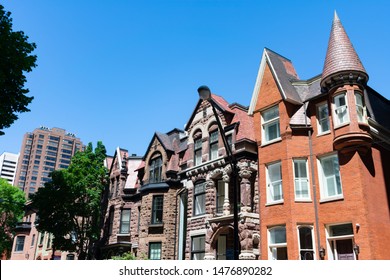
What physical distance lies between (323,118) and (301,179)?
3.72m

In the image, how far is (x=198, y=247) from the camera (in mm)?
25844

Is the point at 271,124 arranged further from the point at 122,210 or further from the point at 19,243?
the point at 19,243

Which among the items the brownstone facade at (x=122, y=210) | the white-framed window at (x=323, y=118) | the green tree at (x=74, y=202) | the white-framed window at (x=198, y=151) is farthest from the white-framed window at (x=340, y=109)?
the green tree at (x=74, y=202)

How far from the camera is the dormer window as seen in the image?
3284 centimetres

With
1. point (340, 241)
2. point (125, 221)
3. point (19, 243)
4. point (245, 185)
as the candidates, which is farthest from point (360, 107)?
point (19, 243)

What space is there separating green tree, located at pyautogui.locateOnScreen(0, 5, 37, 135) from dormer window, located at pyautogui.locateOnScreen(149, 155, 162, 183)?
1442 centimetres

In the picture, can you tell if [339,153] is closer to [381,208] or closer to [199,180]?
[381,208]

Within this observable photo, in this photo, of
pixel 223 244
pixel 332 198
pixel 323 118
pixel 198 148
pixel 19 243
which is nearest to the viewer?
pixel 332 198

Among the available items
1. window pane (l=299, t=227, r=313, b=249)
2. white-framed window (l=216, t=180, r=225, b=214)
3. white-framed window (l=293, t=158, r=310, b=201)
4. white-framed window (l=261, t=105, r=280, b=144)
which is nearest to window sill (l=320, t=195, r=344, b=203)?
white-framed window (l=293, t=158, r=310, b=201)

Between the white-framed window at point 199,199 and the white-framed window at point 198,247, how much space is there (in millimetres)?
1678

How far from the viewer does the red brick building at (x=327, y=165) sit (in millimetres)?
18688

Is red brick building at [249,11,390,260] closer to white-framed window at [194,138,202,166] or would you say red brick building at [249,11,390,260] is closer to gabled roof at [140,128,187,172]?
white-framed window at [194,138,202,166]

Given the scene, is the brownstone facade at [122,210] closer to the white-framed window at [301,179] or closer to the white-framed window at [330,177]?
the white-framed window at [301,179]
